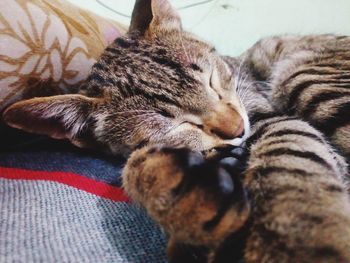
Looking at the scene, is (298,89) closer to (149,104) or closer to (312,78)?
(312,78)

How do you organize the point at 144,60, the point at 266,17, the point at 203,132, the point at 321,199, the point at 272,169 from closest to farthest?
the point at 321,199 < the point at 272,169 < the point at 203,132 < the point at 144,60 < the point at 266,17

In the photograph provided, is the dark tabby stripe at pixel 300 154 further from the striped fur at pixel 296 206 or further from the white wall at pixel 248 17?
the white wall at pixel 248 17

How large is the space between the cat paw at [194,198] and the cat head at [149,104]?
11.6 inches

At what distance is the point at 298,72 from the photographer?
1.18 metres

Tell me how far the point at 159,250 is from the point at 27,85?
0.64m

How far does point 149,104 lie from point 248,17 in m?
1.49

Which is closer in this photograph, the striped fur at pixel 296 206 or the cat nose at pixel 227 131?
the striped fur at pixel 296 206

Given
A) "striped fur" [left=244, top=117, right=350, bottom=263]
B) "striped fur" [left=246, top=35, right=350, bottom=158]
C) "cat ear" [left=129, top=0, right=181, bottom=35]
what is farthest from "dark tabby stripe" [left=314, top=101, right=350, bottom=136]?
"cat ear" [left=129, top=0, right=181, bottom=35]

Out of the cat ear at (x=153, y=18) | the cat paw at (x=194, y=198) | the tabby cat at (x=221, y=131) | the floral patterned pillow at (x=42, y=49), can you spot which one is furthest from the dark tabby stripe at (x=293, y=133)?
the floral patterned pillow at (x=42, y=49)

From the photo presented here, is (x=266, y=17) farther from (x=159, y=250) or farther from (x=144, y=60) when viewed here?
(x=159, y=250)

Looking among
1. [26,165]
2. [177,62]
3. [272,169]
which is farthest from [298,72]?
[26,165]

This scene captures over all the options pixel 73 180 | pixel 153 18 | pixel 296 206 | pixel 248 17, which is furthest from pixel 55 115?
pixel 248 17

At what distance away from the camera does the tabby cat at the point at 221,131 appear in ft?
2.00

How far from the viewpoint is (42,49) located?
3.73ft
